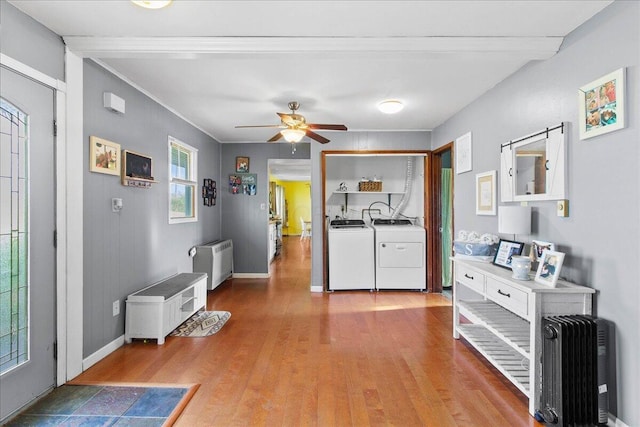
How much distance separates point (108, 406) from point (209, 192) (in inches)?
137

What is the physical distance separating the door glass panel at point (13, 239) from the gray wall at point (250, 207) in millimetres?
3772

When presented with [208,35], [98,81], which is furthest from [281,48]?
[98,81]

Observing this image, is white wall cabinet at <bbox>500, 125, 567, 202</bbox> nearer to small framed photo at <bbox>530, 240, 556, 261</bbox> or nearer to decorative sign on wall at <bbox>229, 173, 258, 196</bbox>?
small framed photo at <bbox>530, 240, 556, 261</bbox>

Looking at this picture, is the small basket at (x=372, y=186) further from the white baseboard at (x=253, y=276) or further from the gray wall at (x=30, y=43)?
the gray wall at (x=30, y=43)

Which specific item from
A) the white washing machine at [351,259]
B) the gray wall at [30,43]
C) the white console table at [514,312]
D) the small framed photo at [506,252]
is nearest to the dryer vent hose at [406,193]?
the white washing machine at [351,259]

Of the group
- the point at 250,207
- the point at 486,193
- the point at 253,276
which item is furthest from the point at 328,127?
the point at 253,276

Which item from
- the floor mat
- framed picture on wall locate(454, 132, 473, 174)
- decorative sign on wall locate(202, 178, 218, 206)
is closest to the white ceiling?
framed picture on wall locate(454, 132, 473, 174)

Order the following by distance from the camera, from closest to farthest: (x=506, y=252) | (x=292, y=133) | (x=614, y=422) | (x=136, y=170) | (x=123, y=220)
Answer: (x=614, y=422) < (x=506, y=252) < (x=123, y=220) < (x=136, y=170) < (x=292, y=133)

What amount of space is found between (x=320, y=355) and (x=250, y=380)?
0.63m

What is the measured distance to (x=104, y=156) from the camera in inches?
103

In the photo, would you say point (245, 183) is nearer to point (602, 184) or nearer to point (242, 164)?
point (242, 164)

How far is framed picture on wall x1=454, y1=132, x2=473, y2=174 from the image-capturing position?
360 centimetres

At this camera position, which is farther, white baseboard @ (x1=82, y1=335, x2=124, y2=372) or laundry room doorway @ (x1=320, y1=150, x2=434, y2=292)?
laundry room doorway @ (x1=320, y1=150, x2=434, y2=292)

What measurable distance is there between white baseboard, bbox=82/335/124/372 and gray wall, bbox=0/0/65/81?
2.04m
